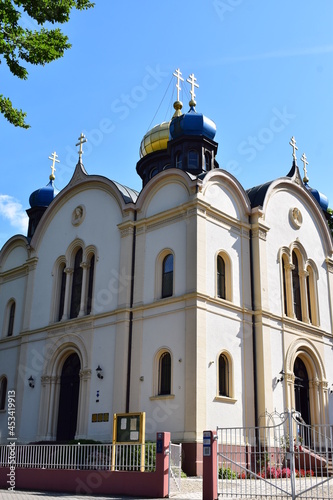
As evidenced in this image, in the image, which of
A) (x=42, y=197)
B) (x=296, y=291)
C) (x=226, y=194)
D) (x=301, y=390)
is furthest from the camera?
(x=42, y=197)

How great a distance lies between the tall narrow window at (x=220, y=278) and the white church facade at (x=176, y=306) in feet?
0.13

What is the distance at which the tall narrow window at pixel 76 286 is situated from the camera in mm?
24781

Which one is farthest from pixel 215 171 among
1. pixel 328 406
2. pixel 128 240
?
pixel 328 406

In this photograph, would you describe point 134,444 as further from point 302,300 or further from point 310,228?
point 310,228

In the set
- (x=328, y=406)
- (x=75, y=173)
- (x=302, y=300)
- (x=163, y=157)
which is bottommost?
(x=328, y=406)

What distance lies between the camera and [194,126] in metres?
25.4

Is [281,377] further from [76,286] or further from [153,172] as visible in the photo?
[153,172]

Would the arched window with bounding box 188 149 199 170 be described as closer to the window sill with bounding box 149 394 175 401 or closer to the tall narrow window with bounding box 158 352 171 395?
the tall narrow window with bounding box 158 352 171 395

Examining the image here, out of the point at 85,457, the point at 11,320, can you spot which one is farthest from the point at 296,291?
the point at 11,320

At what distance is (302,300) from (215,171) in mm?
6822

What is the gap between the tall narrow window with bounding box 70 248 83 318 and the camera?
24.8 m

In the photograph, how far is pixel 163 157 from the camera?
31.3m

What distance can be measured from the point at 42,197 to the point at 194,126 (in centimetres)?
970

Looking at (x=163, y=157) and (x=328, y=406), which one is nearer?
(x=328, y=406)
